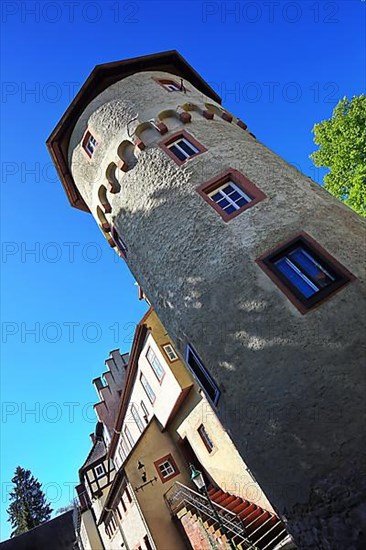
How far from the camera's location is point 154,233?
29.8ft

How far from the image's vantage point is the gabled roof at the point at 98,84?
14234 millimetres

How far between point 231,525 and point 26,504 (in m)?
49.7

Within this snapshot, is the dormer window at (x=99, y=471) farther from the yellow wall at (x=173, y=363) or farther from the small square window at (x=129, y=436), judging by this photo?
the yellow wall at (x=173, y=363)

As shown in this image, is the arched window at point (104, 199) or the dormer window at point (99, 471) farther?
the dormer window at point (99, 471)

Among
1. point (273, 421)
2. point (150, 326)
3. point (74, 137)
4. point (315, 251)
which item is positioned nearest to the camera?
point (273, 421)

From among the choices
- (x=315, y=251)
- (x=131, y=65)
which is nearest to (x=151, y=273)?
(x=315, y=251)

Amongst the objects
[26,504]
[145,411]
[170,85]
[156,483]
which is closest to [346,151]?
[170,85]

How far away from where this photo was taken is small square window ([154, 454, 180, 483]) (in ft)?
62.7

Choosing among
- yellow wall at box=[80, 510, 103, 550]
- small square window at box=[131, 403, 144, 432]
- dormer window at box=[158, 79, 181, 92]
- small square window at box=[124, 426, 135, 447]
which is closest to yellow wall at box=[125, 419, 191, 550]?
small square window at box=[131, 403, 144, 432]

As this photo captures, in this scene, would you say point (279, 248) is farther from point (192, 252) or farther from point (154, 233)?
point (154, 233)

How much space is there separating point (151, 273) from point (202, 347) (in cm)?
252

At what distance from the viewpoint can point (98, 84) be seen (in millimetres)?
14352

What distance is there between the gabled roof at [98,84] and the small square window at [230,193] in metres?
8.13

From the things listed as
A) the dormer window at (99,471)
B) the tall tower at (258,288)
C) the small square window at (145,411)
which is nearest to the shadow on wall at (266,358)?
the tall tower at (258,288)
